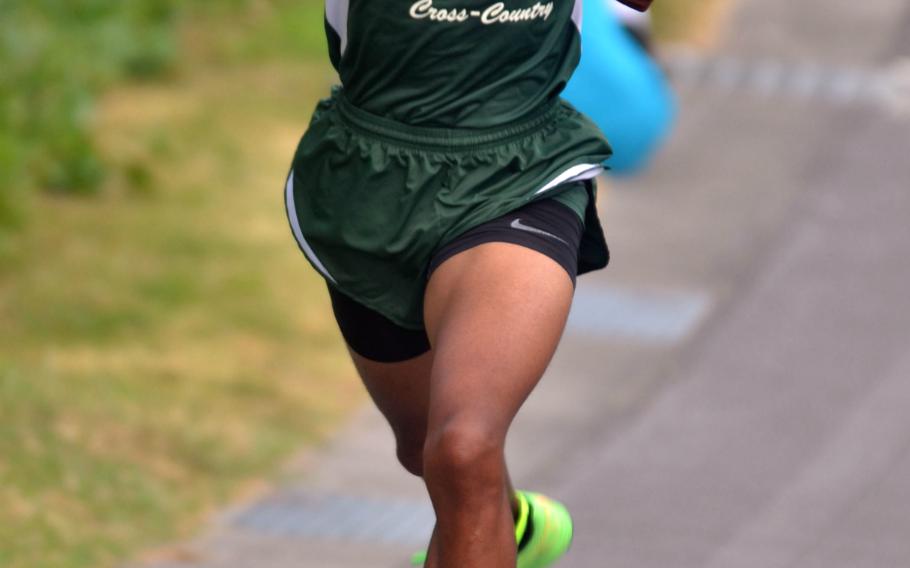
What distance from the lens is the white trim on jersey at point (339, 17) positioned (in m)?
3.41

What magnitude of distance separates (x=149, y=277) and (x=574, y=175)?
4.77m

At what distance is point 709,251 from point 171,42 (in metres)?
4.09

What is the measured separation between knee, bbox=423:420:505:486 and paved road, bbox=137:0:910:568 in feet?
8.37

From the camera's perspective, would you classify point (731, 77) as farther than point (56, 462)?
Yes

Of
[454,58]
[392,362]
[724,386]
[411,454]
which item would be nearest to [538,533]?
[411,454]

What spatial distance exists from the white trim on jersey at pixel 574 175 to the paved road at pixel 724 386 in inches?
93.7

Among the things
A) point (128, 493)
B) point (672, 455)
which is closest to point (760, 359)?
point (672, 455)

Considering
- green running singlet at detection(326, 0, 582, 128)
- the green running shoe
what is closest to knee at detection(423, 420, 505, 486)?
green running singlet at detection(326, 0, 582, 128)

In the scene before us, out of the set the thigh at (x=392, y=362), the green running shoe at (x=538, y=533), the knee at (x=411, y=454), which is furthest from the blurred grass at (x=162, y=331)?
the green running shoe at (x=538, y=533)

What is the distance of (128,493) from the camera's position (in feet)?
18.6

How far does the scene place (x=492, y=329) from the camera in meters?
3.01

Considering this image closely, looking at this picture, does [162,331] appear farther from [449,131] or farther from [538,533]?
[449,131]

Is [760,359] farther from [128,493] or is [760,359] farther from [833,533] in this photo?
→ [128,493]

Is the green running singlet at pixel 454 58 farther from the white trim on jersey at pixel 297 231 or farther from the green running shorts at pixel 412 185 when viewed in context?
the white trim on jersey at pixel 297 231
